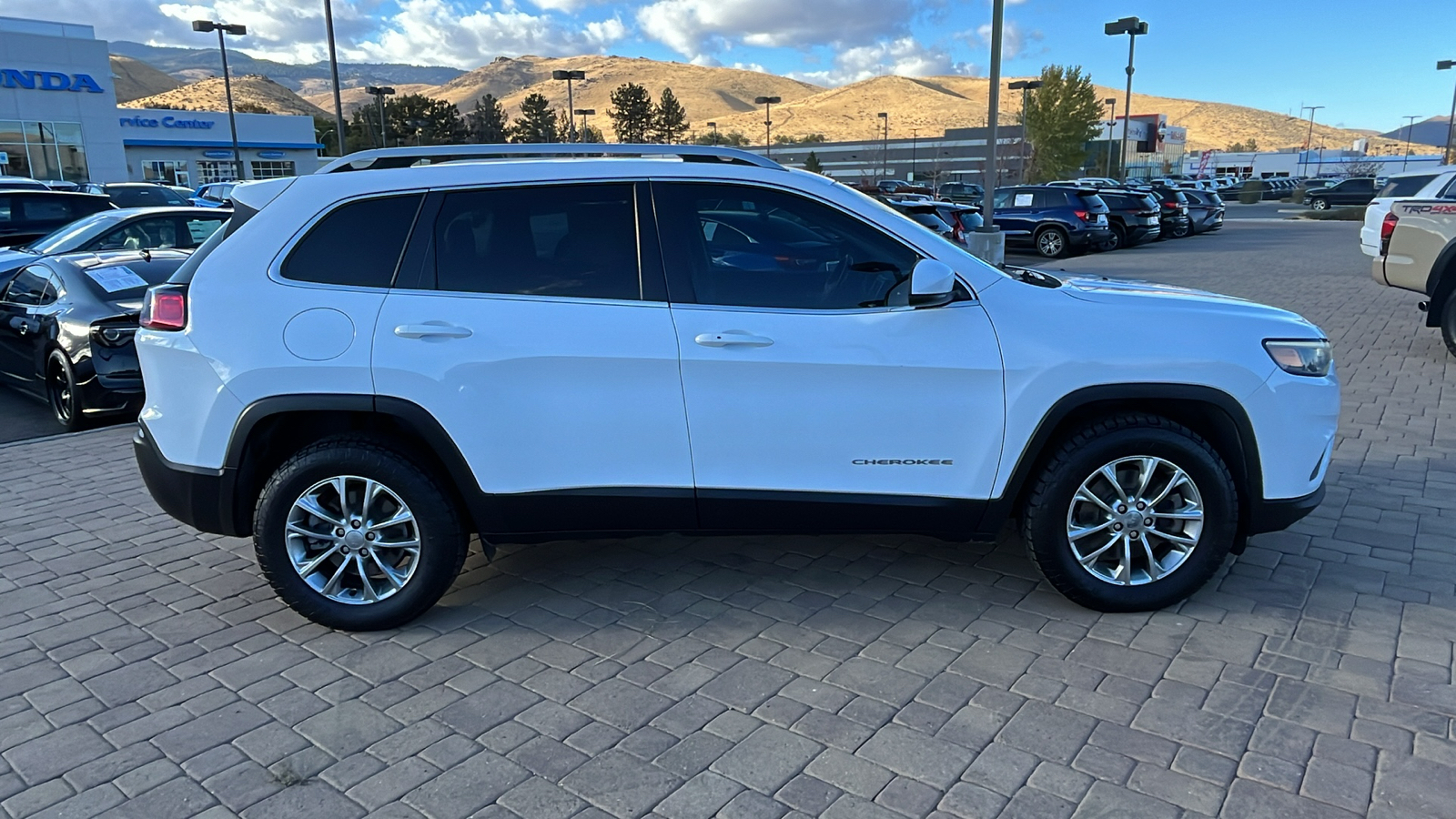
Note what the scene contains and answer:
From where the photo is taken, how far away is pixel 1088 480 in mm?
3807

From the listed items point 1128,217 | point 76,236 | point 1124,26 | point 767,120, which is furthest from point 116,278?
point 767,120

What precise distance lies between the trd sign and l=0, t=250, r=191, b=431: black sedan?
43976mm

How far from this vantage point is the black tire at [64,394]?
732 cm

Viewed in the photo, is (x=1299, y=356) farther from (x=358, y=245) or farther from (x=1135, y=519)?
(x=358, y=245)

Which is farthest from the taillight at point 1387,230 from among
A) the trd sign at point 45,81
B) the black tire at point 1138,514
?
the trd sign at point 45,81

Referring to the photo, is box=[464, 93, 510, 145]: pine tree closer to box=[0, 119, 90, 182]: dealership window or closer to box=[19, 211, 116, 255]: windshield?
box=[0, 119, 90, 182]: dealership window

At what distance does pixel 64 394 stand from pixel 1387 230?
12066 millimetres

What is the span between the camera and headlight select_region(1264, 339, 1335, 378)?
3.77 metres

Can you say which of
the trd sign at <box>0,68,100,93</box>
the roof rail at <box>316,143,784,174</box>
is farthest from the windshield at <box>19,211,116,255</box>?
the trd sign at <box>0,68,100,93</box>

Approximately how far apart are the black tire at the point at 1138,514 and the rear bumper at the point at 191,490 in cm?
317

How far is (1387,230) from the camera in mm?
9750

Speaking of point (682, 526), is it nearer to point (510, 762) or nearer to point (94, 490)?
point (510, 762)

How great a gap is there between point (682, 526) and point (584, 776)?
1160 mm

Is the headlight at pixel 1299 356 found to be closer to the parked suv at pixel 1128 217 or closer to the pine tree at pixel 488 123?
the parked suv at pixel 1128 217
